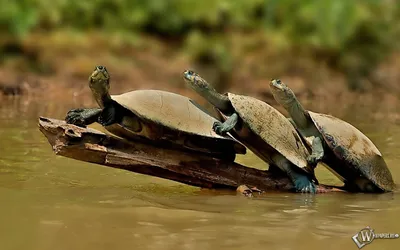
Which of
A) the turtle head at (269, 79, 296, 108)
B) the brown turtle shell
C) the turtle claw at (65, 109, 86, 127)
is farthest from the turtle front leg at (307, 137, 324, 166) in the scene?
the turtle claw at (65, 109, 86, 127)

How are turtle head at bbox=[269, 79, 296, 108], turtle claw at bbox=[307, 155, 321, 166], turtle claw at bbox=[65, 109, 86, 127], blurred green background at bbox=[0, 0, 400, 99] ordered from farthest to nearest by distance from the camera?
blurred green background at bbox=[0, 0, 400, 99]
turtle head at bbox=[269, 79, 296, 108]
turtle claw at bbox=[307, 155, 321, 166]
turtle claw at bbox=[65, 109, 86, 127]

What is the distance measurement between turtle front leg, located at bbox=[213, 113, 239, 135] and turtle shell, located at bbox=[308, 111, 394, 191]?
0.47 metres

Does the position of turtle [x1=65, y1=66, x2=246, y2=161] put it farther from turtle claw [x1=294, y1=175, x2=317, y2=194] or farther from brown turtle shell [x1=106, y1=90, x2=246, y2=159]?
turtle claw [x1=294, y1=175, x2=317, y2=194]

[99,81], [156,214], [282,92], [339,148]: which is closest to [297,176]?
[339,148]

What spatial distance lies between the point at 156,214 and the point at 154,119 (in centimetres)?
58

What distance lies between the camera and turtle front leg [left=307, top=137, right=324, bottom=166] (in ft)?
11.6

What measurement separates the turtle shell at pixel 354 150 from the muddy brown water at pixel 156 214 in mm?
126

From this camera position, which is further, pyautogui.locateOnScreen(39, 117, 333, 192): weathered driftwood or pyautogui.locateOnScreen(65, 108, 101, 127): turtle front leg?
pyautogui.locateOnScreen(65, 108, 101, 127): turtle front leg

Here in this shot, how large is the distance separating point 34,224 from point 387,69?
39.0 feet

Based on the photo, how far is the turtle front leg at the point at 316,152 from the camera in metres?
3.53

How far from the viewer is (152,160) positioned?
11.2ft

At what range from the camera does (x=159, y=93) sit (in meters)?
3.54

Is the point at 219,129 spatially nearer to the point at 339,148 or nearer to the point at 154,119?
the point at 154,119

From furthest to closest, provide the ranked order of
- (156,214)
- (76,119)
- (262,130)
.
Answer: (262,130)
(76,119)
(156,214)
